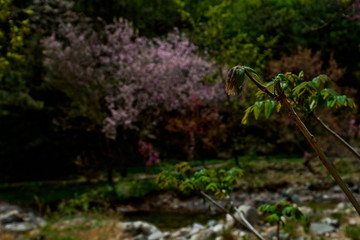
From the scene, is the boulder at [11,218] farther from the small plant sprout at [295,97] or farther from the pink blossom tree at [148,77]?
the small plant sprout at [295,97]

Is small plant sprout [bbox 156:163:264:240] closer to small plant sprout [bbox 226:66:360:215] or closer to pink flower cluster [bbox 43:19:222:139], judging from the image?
small plant sprout [bbox 226:66:360:215]

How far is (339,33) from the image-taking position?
49.4ft

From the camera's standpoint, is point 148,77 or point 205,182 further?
point 148,77

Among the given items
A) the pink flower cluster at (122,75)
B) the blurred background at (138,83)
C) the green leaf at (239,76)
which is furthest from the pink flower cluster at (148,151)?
the green leaf at (239,76)

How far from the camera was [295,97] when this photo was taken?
1.24 m

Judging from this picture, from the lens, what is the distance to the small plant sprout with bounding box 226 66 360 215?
1.01 meters

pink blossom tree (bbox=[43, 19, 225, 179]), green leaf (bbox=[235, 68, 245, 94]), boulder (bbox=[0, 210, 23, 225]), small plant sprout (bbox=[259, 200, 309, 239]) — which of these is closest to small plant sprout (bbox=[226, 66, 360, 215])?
green leaf (bbox=[235, 68, 245, 94])

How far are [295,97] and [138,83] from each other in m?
10.9

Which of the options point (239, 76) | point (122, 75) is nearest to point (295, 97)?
point (239, 76)

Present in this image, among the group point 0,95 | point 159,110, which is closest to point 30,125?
point 0,95

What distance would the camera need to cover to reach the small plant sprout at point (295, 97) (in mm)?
1014

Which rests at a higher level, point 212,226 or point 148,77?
point 148,77

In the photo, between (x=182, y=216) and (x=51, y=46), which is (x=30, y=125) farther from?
(x=182, y=216)

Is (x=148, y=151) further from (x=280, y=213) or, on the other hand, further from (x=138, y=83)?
(x=280, y=213)
